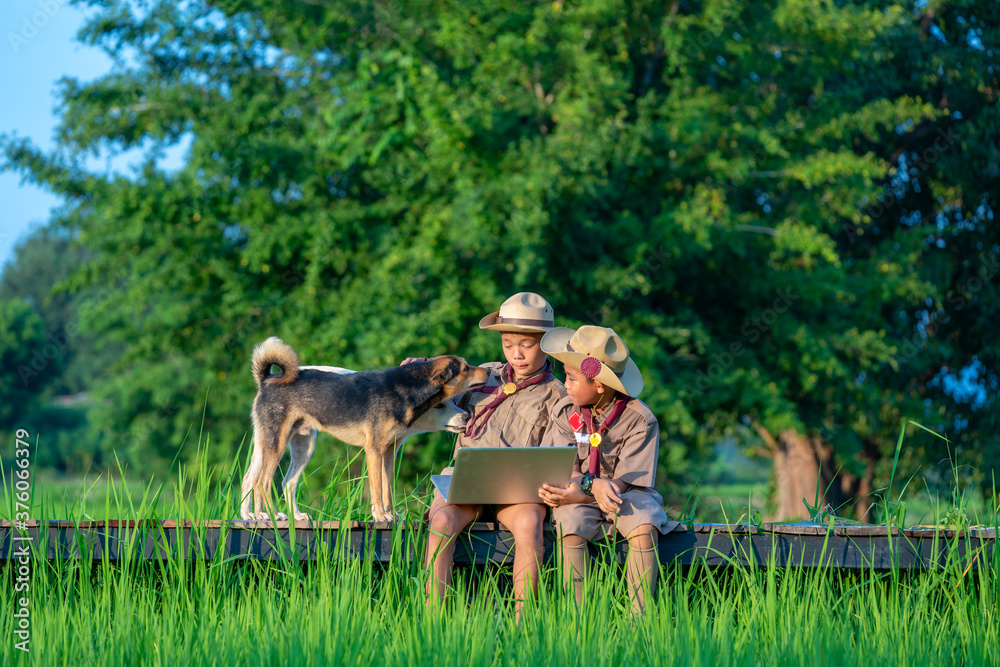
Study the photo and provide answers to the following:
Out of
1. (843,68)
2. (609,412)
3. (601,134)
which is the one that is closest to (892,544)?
(609,412)

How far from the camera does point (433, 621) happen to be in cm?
346

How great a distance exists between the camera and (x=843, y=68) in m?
13.8

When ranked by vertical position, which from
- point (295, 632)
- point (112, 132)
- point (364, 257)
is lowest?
point (295, 632)

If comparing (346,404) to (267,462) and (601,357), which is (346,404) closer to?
(267,462)

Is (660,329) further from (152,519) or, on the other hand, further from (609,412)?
(152,519)

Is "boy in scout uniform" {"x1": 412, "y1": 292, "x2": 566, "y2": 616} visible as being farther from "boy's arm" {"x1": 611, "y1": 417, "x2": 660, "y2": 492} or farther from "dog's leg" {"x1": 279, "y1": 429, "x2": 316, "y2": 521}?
"dog's leg" {"x1": 279, "y1": 429, "x2": 316, "y2": 521}

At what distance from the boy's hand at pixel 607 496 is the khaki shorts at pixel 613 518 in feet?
0.13

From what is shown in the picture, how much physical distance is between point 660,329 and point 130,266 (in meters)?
9.19

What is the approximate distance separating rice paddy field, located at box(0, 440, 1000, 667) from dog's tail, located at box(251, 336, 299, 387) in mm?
805

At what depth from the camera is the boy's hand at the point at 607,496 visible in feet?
13.3

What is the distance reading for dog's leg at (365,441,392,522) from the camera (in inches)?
181

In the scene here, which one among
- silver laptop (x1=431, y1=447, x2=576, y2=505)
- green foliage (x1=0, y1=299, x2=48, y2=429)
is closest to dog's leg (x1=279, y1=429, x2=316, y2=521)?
silver laptop (x1=431, y1=447, x2=576, y2=505)

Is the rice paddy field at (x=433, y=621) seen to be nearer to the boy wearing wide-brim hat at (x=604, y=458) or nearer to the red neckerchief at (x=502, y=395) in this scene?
the boy wearing wide-brim hat at (x=604, y=458)

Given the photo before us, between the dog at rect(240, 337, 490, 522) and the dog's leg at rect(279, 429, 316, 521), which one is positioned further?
the dog's leg at rect(279, 429, 316, 521)
